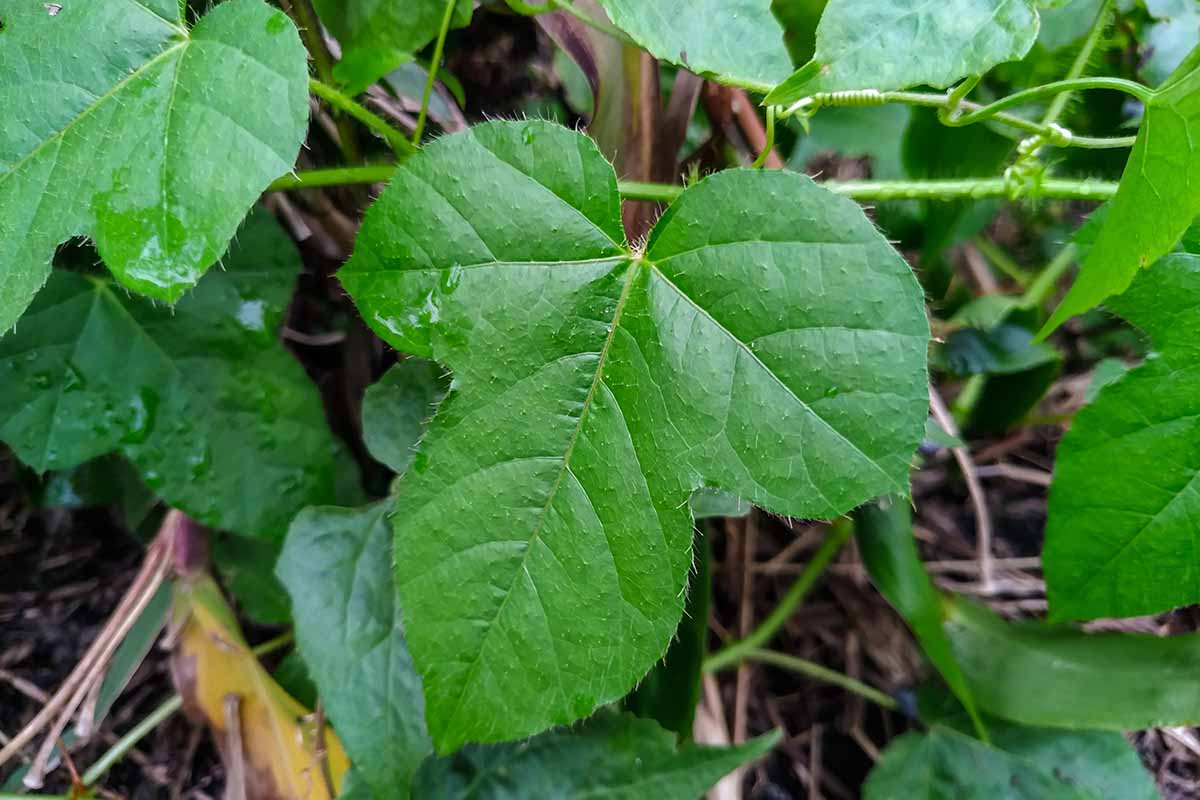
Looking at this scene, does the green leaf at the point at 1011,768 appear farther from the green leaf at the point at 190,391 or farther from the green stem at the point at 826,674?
the green leaf at the point at 190,391

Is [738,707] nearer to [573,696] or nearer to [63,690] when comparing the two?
[573,696]

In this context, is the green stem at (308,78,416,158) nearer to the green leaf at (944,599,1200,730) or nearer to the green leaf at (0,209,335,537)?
the green leaf at (0,209,335,537)

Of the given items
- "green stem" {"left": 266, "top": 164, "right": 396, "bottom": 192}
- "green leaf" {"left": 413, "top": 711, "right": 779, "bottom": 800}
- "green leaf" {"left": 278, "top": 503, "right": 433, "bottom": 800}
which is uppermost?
"green stem" {"left": 266, "top": 164, "right": 396, "bottom": 192}

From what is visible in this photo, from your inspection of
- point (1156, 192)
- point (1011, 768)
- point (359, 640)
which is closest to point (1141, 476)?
point (1156, 192)

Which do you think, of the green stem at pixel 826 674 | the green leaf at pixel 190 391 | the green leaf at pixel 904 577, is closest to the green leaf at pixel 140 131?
Result: the green leaf at pixel 190 391

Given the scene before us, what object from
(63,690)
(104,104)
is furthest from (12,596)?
(104,104)

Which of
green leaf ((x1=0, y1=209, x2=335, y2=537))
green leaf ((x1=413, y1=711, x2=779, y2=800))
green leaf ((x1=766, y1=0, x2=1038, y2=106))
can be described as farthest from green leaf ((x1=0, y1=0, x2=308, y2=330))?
green leaf ((x1=413, y1=711, x2=779, y2=800))

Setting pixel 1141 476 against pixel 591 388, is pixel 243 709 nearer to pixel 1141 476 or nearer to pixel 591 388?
pixel 591 388
